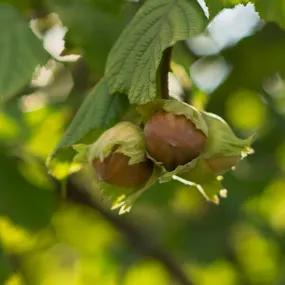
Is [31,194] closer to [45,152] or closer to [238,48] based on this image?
[45,152]

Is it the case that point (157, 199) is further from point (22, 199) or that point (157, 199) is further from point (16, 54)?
point (16, 54)

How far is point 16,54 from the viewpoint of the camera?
1.82 metres

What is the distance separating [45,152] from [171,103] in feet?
4.88

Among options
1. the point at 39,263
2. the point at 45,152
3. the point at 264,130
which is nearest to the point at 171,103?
the point at 45,152

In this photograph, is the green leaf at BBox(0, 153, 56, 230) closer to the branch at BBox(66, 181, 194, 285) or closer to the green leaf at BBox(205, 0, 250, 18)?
the branch at BBox(66, 181, 194, 285)

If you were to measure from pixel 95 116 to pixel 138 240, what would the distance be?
200 centimetres

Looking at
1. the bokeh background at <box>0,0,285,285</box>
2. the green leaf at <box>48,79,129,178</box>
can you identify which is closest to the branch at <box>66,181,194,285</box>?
the bokeh background at <box>0,0,285,285</box>

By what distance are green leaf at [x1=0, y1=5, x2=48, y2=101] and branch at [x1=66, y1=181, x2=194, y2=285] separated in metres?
1.31

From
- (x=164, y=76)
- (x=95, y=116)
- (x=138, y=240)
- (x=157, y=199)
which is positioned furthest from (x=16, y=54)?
(x=138, y=240)

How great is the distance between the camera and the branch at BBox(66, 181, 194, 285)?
3.28 m

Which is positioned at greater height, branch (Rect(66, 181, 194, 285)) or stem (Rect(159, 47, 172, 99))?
stem (Rect(159, 47, 172, 99))

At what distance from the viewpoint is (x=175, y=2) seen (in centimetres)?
165

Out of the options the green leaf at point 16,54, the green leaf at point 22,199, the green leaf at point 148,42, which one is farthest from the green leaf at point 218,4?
the green leaf at point 22,199

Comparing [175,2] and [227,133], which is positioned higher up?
[175,2]
